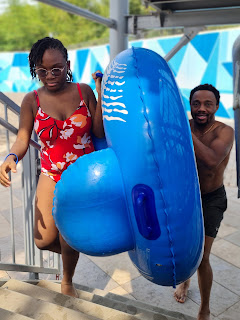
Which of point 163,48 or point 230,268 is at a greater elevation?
point 163,48

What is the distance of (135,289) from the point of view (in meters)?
2.91

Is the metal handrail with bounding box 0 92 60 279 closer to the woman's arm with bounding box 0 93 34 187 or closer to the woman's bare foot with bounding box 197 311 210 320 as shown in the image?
the woman's arm with bounding box 0 93 34 187

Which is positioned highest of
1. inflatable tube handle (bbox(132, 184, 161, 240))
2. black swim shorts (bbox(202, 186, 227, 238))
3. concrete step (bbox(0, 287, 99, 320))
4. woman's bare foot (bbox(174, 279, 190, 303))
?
inflatable tube handle (bbox(132, 184, 161, 240))

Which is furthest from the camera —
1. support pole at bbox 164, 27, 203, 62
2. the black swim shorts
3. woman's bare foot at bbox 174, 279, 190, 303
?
support pole at bbox 164, 27, 203, 62

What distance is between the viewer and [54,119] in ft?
6.20

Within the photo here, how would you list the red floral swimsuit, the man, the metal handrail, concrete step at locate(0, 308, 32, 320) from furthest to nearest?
the metal handrail, the man, the red floral swimsuit, concrete step at locate(0, 308, 32, 320)

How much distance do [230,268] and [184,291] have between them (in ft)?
2.34

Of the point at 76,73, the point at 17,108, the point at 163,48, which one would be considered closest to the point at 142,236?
the point at 17,108

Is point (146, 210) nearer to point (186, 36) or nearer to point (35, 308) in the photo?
point (35, 308)

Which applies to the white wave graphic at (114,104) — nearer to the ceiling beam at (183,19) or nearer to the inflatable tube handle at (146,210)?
the inflatable tube handle at (146,210)

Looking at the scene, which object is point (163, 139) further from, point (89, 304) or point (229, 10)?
A: point (229, 10)

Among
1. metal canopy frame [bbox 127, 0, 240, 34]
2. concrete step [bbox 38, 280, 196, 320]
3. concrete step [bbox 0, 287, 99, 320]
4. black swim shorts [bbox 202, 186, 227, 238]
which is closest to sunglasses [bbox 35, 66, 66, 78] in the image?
black swim shorts [bbox 202, 186, 227, 238]

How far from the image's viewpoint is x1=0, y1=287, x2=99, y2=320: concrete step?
6.39 ft

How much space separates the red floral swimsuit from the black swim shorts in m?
0.87
